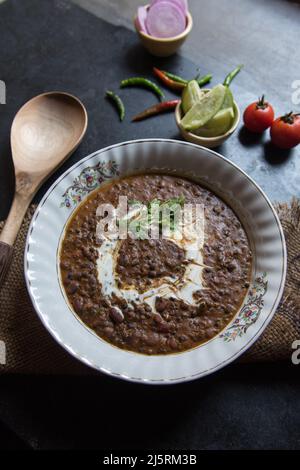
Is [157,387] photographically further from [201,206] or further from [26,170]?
[26,170]

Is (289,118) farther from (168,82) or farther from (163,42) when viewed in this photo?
(163,42)

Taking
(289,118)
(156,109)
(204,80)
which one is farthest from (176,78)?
(289,118)

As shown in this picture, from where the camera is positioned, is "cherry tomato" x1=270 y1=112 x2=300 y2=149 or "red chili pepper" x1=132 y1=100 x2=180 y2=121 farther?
"red chili pepper" x1=132 y1=100 x2=180 y2=121

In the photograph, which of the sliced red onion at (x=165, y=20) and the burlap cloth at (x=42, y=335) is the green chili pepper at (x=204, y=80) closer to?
Result: the sliced red onion at (x=165, y=20)

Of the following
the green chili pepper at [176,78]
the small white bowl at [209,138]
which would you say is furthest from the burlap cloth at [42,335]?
the green chili pepper at [176,78]

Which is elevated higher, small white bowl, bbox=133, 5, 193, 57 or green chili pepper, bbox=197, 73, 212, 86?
small white bowl, bbox=133, 5, 193, 57

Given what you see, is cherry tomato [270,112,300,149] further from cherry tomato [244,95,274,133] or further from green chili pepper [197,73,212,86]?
green chili pepper [197,73,212,86]

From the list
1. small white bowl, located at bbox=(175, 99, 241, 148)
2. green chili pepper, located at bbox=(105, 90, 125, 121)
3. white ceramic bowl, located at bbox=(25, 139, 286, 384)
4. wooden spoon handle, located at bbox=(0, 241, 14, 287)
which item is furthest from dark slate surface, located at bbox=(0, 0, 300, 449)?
wooden spoon handle, located at bbox=(0, 241, 14, 287)
